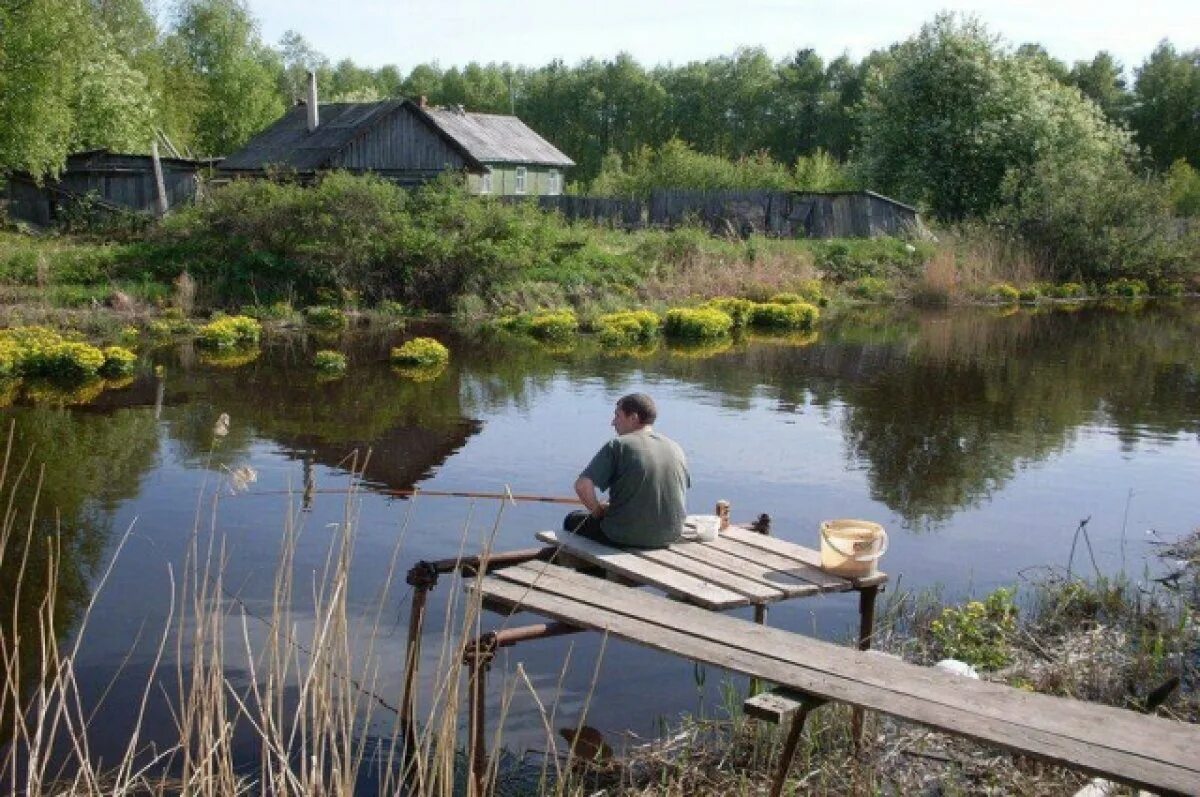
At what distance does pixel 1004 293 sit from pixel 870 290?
4.06 metres

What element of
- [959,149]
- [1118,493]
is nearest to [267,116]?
[959,149]

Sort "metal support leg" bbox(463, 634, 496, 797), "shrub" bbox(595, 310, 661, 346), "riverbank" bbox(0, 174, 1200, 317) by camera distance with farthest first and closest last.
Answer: "riverbank" bbox(0, 174, 1200, 317)
"shrub" bbox(595, 310, 661, 346)
"metal support leg" bbox(463, 634, 496, 797)

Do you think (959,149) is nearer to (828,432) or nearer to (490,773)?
(828,432)

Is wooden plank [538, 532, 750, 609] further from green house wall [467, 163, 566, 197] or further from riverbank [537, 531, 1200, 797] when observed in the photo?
green house wall [467, 163, 566, 197]

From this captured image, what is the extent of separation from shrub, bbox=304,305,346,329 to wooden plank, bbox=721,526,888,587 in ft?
68.8

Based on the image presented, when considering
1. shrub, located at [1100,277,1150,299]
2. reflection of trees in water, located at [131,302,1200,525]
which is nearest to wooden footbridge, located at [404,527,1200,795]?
reflection of trees in water, located at [131,302,1200,525]

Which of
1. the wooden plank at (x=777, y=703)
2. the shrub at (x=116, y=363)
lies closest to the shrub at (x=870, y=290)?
the shrub at (x=116, y=363)

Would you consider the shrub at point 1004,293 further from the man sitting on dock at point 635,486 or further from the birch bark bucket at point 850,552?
the birch bark bucket at point 850,552

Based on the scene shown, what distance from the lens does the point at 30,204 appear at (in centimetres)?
3834

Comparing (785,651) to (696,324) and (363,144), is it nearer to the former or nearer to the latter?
(696,324)

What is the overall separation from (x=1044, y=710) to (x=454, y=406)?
46.9 ft

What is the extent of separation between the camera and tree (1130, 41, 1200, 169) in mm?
67812

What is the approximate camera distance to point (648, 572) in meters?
6.80

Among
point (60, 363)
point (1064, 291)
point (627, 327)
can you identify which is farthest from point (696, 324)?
point (1064, 291)
